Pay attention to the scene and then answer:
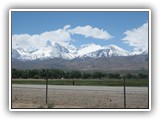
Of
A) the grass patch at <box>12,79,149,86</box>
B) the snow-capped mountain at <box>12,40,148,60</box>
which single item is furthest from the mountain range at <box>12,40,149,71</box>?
the grass patch at <box>12,79,149,86</box>

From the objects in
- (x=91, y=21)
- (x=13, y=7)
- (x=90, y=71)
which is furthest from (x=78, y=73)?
(x=13, y=7)

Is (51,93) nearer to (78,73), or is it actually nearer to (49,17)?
(78,73)

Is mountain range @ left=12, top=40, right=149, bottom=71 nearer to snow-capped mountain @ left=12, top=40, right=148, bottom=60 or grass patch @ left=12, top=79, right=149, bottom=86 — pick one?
snow-capped mountain @ left=12, top=40, right=148, bottom=60

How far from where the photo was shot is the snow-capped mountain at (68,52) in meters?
10.4

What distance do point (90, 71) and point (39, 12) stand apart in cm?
136

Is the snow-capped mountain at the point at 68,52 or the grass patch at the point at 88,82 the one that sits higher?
the snow-capped mountain at the point at 68,52

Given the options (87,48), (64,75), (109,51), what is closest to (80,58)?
(87,48)

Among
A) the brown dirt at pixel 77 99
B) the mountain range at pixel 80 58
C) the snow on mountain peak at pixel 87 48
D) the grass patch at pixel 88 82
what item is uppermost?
the snow on mountain peak at pixel 87 48

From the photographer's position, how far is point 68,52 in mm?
10492

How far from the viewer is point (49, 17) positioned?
10438mm

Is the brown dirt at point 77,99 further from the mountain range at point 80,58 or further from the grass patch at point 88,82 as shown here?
the mountain range at point 80,58

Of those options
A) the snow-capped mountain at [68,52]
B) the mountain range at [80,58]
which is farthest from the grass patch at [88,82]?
the snow-capped mountain at [68,52]

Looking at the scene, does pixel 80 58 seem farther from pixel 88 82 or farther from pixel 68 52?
pixel 88 82

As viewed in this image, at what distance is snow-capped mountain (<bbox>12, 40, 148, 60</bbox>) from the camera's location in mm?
10383
